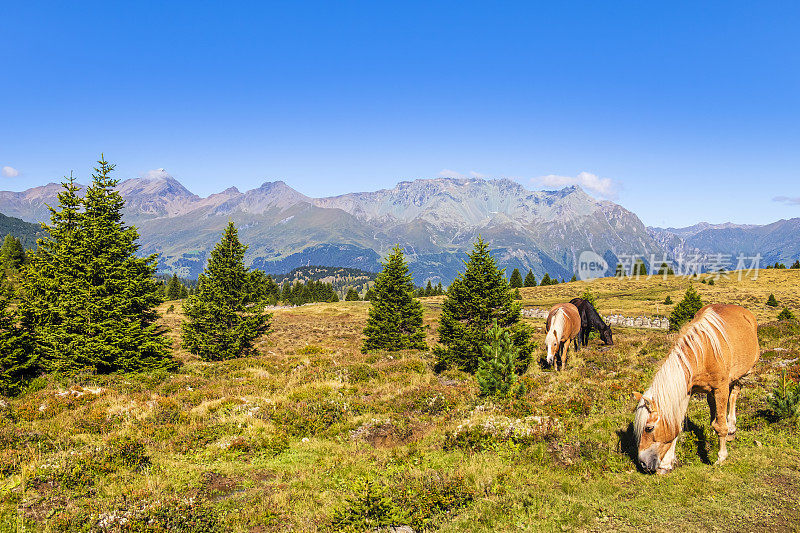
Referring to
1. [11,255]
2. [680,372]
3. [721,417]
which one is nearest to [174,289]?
[11,255]

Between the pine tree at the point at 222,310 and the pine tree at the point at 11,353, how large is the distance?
8.68 m

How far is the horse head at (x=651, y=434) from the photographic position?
25.1ft

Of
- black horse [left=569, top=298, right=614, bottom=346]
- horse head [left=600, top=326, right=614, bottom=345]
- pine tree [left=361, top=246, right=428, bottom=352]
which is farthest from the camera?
pine tree [left=361, top=246, right=428, bottom=352]

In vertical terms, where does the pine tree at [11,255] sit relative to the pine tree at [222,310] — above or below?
above

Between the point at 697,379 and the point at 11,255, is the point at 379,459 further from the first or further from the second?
the point at 11,255

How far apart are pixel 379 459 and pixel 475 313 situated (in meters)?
11.2

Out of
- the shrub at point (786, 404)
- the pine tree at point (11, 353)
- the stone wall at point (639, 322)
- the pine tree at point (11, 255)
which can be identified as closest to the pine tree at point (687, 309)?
the stone wall at point (639, 322)

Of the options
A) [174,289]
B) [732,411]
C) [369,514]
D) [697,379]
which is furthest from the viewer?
[174,289]

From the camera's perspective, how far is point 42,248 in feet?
58.2

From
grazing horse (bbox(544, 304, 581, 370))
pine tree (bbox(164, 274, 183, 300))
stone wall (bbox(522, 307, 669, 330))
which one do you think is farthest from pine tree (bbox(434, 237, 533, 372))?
pine tree (bbox(164, 274, 183, 300))

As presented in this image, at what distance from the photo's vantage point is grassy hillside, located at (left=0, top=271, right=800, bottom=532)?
7.19 metres

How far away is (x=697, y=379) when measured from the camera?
8.22 m

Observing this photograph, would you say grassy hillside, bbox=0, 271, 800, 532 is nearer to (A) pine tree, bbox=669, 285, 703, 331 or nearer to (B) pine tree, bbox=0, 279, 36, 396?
(B) pine tree, bbox=0, 279, 36, 396

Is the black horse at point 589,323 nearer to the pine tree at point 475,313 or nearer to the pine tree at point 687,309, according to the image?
the pine tree at point 475,313
